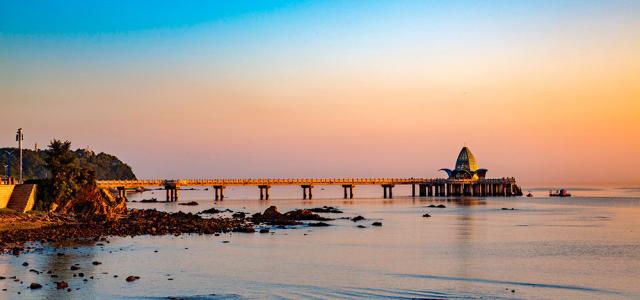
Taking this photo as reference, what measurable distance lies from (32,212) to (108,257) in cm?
2684

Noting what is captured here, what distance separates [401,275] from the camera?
34875mm

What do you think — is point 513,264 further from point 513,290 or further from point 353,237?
point 353,237

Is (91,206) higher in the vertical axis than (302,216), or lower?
higher

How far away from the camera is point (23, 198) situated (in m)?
64.4

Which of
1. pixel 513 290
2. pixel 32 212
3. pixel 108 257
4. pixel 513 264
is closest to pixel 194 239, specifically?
pixel 108 257

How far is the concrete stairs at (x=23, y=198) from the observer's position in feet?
207

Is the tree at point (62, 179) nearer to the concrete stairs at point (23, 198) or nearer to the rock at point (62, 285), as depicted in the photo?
the concrete stairs at point (23, 198)

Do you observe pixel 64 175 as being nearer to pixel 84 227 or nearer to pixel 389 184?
pixel 84 227

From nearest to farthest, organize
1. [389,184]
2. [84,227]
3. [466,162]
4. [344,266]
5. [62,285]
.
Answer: [62,285] < [344,266] < [84,227] < [389,184] < [466,162]

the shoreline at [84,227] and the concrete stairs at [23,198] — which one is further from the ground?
the concrete stairs at [23,198]

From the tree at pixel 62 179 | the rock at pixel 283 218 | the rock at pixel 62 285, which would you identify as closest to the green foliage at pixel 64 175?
the tree at pixel 62 179

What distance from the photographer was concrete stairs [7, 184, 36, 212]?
63.0 m

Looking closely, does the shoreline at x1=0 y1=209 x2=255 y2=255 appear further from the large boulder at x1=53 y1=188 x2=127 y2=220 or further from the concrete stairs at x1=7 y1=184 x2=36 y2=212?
the large boulder at x1=53 y1=188 x2=127 y2=220

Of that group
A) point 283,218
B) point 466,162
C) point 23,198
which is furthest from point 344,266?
point 466,162
